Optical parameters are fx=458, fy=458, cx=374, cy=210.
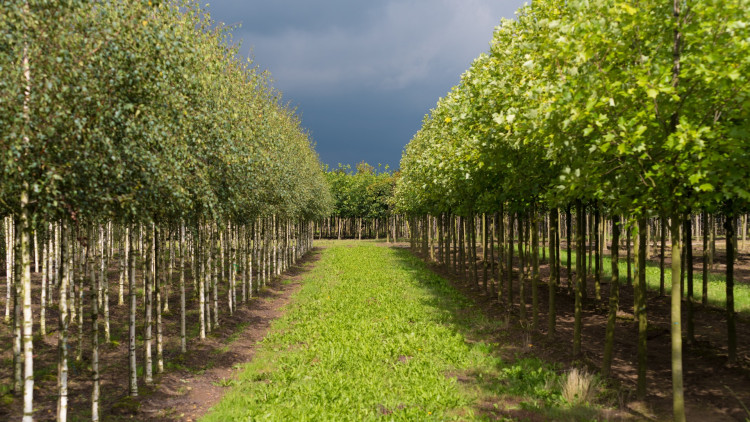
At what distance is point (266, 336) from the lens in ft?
52.6

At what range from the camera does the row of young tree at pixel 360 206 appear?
242 feet

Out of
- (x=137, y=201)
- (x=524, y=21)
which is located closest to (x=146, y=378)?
(x=137, y=201)

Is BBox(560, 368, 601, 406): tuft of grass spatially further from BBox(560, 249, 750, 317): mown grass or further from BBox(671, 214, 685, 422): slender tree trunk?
BBox(560, 249, 750, 317): mown grass

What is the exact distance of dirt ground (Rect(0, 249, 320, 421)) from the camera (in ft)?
A: 31.5

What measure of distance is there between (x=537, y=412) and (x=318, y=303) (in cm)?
1324

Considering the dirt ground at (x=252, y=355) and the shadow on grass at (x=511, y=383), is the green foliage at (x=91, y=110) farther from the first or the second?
the shadow on grass at (x=511, y=383)

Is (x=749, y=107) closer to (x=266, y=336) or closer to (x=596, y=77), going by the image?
(x=596, y=77)

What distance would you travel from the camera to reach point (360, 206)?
3093 inches

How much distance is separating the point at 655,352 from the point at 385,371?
Result: 7.83m

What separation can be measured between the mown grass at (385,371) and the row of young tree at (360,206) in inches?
1988

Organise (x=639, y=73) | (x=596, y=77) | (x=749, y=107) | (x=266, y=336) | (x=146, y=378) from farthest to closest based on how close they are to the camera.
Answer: (x=266, y=336), (x=146, y=378), (x=596, y=77), (x=639, y=73), (x=749, y=107)

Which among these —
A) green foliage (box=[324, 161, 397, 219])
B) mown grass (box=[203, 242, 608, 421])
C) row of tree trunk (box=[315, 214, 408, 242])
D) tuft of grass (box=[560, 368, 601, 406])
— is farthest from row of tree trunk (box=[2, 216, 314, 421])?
row of tree trunk (box=[315, 214, 408, 242])

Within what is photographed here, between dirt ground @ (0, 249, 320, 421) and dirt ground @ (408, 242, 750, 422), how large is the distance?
8599 mm

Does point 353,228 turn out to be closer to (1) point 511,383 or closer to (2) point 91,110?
(1) point 511,383
